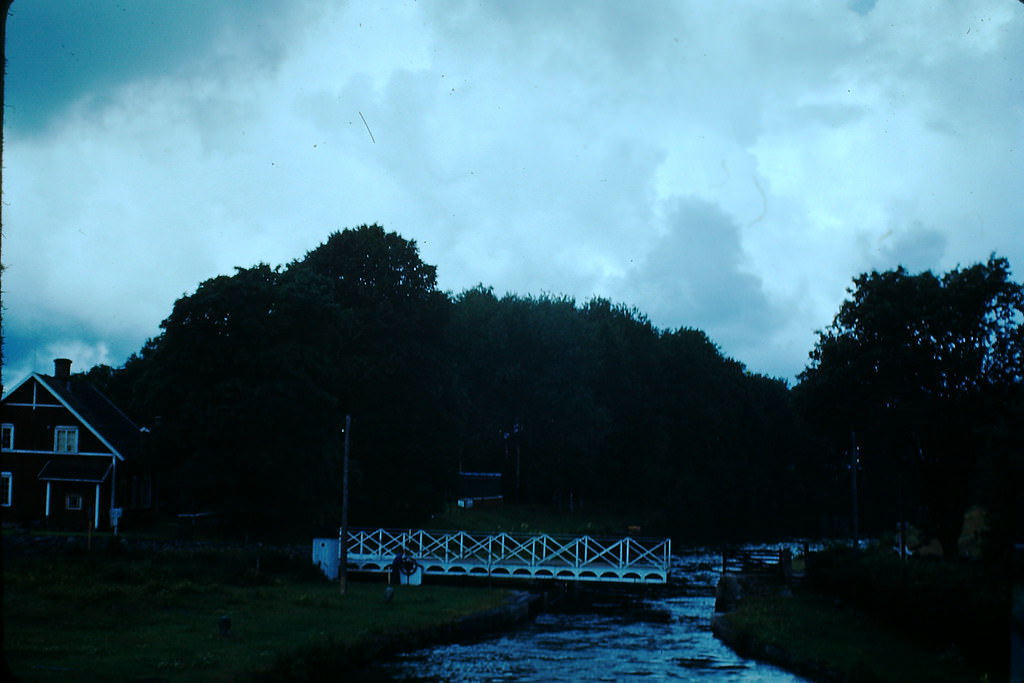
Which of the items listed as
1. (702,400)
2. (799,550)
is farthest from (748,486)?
(799,550)

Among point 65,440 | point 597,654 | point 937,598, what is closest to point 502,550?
point 597,654

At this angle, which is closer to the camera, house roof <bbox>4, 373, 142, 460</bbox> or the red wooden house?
the red wooden house

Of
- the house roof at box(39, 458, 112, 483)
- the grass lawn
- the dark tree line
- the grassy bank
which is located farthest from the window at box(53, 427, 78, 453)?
the grass lawn

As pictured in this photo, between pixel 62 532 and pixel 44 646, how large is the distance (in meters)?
23.9

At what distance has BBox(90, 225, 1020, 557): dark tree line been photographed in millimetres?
45750

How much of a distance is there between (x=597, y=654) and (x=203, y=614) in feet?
38.9

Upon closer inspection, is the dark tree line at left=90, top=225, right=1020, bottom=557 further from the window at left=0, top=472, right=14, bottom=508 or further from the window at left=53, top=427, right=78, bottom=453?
the window at left=0, top=472, right=14, bottom=508

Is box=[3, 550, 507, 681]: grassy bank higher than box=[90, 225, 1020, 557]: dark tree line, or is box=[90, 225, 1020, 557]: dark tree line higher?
box=[90, 225, 1020, 557]: dark tree line

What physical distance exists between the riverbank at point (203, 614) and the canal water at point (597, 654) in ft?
4.10

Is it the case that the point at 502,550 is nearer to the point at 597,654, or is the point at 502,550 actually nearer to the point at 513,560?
the point at 513,560

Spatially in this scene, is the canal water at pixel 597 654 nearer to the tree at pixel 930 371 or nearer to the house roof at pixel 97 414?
the tree at pixel 930 371

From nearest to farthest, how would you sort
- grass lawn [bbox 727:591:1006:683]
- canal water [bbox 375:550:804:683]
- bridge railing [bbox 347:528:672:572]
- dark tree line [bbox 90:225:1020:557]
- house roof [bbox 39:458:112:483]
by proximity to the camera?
1. grass lawn [bbox 727:591:1006:683]
2. canal water [bbox 375:550:804:683]
3. bridge railing [bbox 347:528:672:572]
4. dark tree line [bbox 90:225:1020:557]
5. house roof [bbox 39:458:112:483]

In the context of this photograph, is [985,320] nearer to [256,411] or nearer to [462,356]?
[256,411]

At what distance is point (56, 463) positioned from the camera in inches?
1953
